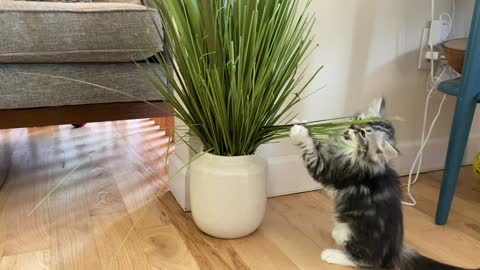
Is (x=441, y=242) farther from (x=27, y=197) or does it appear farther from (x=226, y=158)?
(x=27, y=197)

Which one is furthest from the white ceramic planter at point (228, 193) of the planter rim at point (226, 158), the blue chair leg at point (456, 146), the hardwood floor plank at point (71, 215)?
the blue chair leg at point (456, 146)

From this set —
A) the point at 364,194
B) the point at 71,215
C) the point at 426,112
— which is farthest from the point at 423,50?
the point at 71,215

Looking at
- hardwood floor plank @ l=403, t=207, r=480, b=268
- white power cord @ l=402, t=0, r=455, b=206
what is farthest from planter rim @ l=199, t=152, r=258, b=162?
white power cord @ l=402, t=0, r=455, b=206

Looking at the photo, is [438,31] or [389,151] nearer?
[389,151]

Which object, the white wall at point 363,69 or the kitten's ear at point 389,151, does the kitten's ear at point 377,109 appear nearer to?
the kitten's ear at point 389,151

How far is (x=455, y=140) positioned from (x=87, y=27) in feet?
3.27

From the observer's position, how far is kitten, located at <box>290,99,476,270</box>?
0.84 metres

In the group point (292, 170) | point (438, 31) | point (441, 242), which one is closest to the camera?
point (441, 242)

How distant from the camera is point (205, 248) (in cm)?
93

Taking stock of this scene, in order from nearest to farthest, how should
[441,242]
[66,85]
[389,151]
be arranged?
[389,151] → [441,242] → [66,85]

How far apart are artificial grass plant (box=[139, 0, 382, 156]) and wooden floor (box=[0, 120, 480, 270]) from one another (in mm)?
240

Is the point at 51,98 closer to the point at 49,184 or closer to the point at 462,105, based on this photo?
the point at 49,184

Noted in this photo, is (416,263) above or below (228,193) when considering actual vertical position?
below

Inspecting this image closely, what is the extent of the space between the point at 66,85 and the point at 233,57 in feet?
1.87
